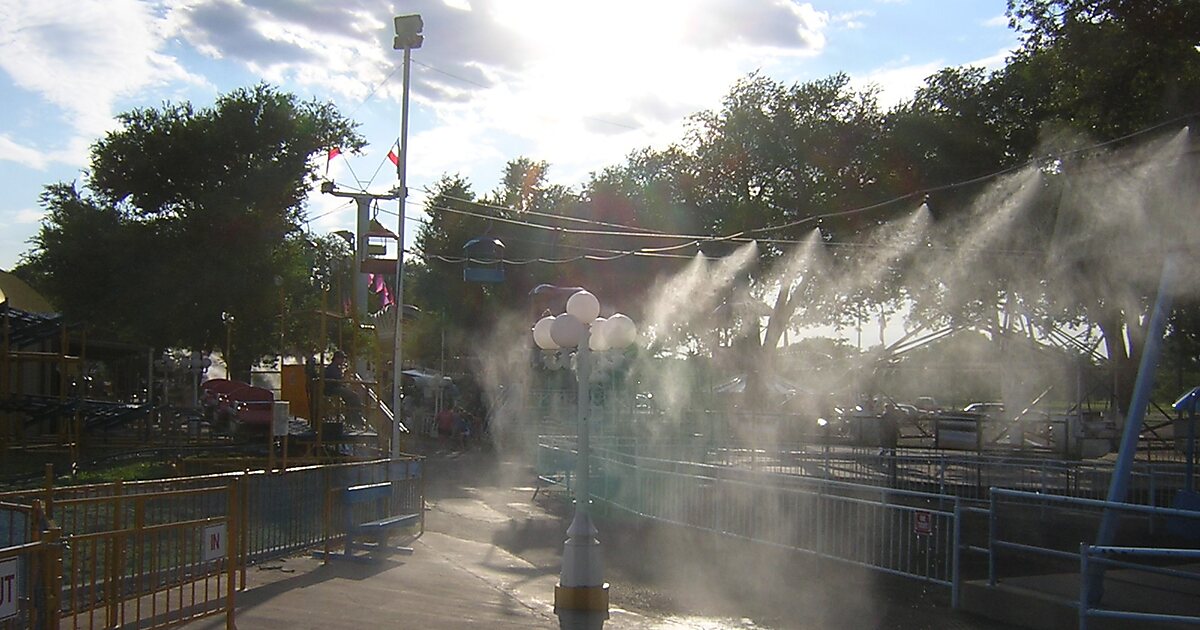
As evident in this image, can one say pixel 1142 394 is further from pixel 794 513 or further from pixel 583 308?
pixel 583 308

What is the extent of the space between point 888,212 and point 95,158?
→ 29.0 meters

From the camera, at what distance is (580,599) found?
10.6 metres

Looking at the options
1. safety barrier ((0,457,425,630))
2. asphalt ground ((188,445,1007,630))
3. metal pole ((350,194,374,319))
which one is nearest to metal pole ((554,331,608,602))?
asphalt ground ((188,445,1007,630))

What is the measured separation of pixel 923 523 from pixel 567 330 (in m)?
4.59

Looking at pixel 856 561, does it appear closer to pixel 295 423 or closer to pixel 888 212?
pixel 295 423

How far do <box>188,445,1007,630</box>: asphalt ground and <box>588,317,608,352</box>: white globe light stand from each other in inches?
115

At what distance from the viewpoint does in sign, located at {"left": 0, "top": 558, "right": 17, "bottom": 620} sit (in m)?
5.91

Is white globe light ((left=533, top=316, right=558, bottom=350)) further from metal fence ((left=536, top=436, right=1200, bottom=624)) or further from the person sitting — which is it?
the person sitting

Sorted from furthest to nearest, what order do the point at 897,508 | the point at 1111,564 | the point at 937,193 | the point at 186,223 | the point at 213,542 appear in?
the point at 186,223
the point at 937,193
the point at 897,508
the point at 1111,564
the point at 213,542

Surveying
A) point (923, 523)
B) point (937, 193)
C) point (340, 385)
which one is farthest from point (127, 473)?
point (937, 193)

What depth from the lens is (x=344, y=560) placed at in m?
13.1

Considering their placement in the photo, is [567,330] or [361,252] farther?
[361,252]

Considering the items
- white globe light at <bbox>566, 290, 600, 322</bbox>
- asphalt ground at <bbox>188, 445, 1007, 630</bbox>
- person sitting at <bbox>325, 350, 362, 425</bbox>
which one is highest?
white globe light at <bbox>566, 290, 600, 322</bbox>

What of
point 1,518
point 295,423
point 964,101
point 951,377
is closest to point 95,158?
point 295,423
